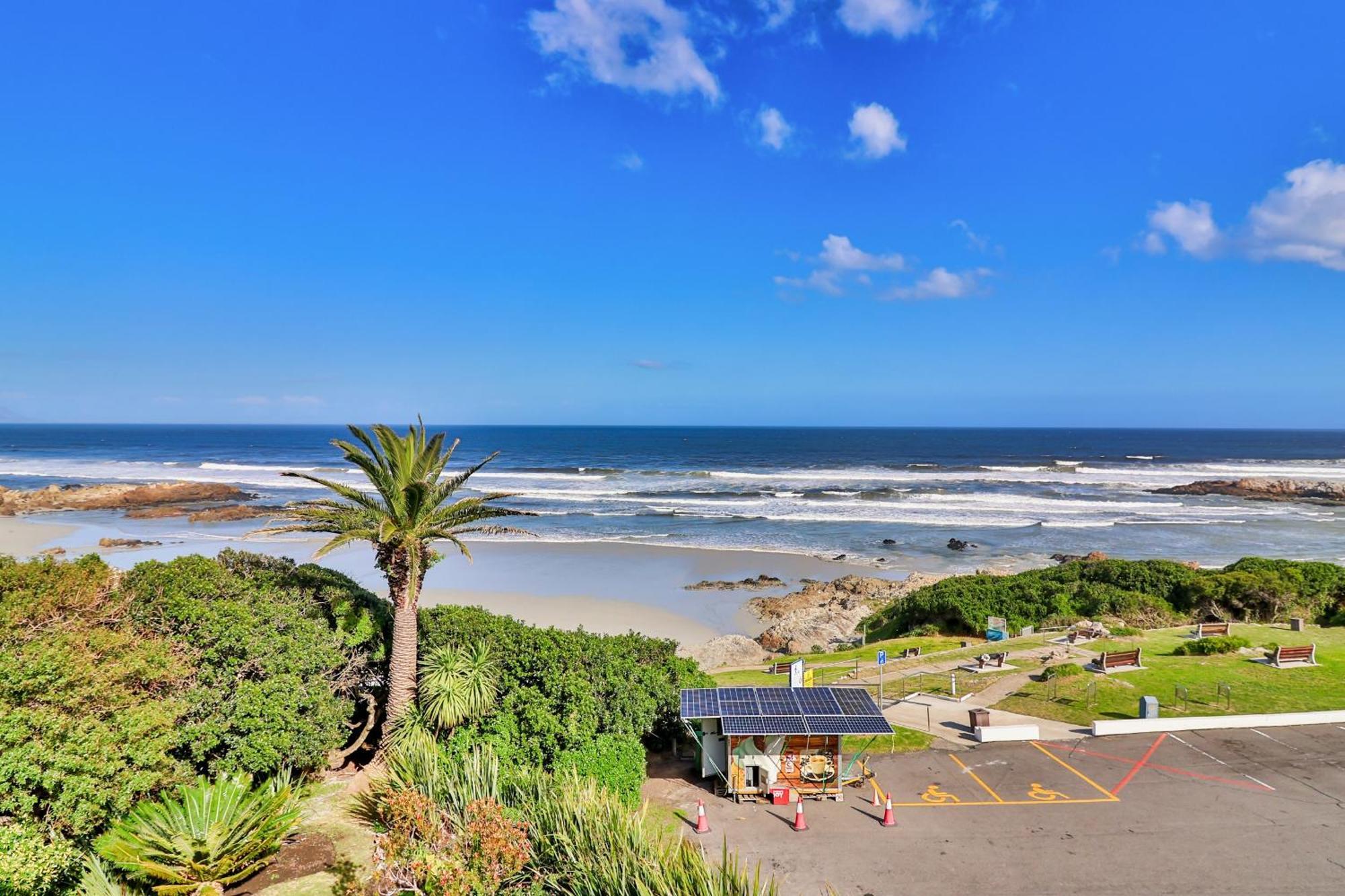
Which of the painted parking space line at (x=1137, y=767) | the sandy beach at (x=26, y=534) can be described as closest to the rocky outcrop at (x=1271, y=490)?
the painted parking space line at (x=1137, y=767)

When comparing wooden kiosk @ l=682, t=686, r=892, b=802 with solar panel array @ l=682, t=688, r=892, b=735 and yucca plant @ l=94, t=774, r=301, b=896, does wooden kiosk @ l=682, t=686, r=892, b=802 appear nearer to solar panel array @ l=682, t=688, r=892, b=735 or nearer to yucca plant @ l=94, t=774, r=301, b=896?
solar panel array @ l=682, t=688, r=892, b=735

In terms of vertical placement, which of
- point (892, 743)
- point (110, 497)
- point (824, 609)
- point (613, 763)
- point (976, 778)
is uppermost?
point (110, 497)

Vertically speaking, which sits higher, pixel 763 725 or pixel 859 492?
pixel 763 725

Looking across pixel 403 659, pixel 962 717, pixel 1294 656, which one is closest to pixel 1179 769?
pixel 962 717

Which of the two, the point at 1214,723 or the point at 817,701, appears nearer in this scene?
the point at 817,701

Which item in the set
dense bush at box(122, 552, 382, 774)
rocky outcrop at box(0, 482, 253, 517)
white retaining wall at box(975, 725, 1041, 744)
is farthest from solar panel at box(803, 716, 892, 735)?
rocky outcrop at box(0, 482, 253, 517)

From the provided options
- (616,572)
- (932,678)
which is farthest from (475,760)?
(616,572)

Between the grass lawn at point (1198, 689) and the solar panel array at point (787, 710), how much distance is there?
699cm

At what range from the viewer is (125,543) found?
4356cm

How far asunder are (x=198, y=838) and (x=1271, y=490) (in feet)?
310

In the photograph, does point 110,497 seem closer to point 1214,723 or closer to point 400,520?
point 400,520

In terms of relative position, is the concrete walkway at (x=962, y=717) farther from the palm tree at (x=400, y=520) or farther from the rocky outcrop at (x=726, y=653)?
the palm tree at (x=400, y=520)

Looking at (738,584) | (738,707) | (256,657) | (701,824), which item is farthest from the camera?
(738,584)

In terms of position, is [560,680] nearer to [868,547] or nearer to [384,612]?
[384,612]
